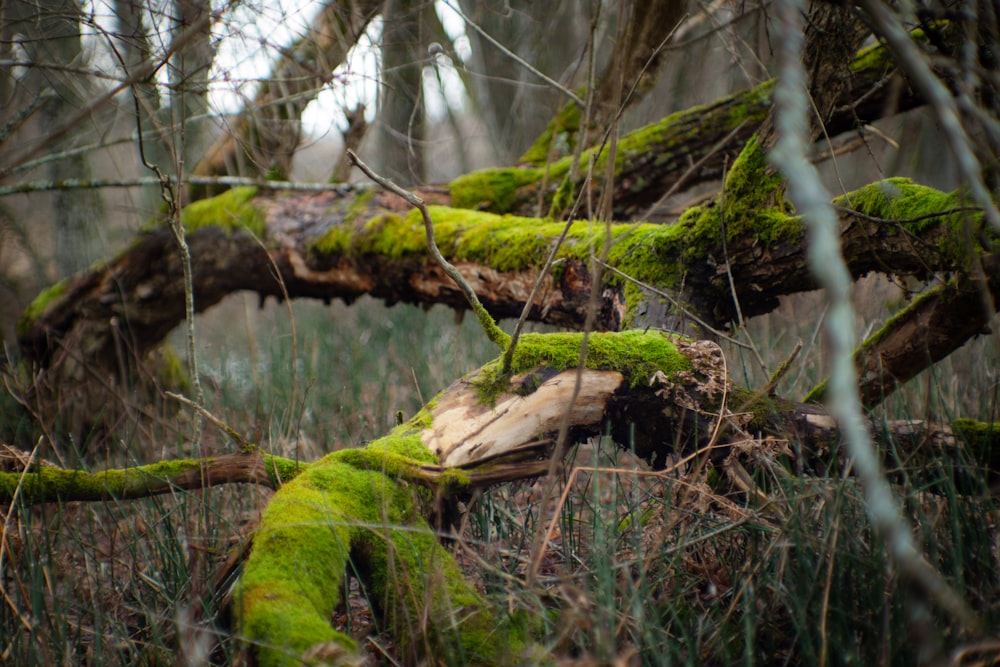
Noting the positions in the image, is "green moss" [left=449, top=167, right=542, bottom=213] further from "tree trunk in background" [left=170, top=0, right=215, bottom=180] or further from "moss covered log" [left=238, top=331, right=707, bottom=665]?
"moss covered log" [left=238, top=331, right=707, bottom=665]

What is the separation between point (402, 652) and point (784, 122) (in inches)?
52.6

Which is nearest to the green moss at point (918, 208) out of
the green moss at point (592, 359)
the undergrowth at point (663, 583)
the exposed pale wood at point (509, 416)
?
the undergrowth at point (663, 583)

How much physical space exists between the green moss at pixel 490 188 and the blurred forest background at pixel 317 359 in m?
0.36

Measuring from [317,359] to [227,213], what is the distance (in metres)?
1.60

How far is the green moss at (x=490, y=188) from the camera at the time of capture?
161 inches

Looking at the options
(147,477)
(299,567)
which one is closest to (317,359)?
(147,477)

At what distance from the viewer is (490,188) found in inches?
162

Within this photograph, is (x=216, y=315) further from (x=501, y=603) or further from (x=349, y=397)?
(x=501, y=603)

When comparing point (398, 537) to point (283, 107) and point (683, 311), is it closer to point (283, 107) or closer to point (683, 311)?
point (683, 311)

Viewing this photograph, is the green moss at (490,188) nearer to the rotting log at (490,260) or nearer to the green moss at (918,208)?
the rotting log at (490,260)

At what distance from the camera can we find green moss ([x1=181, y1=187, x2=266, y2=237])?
3900 millimetres

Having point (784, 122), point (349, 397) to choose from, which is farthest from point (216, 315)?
point (784, 122)

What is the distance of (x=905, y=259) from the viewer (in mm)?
2129

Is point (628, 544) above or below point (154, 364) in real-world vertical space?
below
